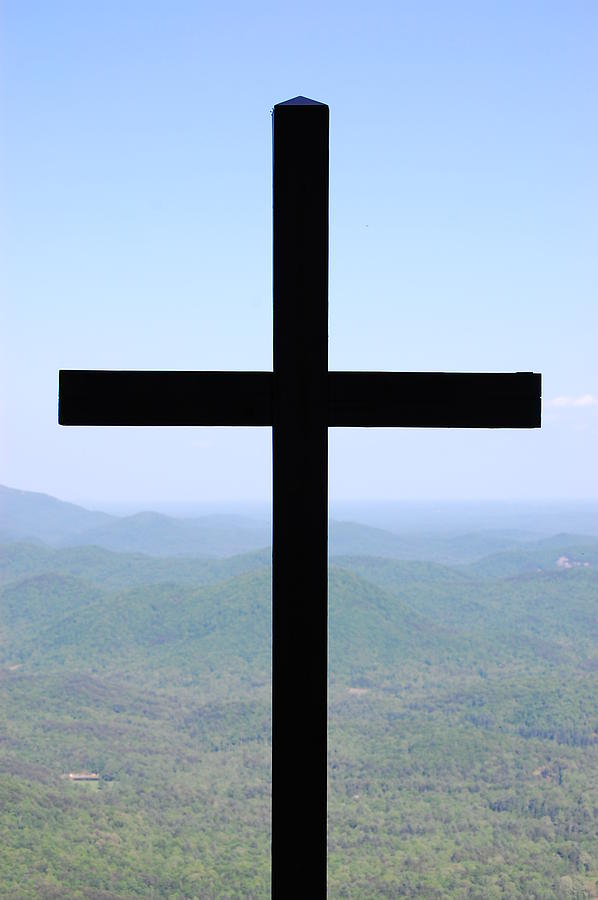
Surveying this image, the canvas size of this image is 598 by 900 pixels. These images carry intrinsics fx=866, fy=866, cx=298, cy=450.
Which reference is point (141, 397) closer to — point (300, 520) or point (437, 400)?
point (300, 520)

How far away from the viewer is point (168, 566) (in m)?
61.2

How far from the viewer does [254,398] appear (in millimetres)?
1401

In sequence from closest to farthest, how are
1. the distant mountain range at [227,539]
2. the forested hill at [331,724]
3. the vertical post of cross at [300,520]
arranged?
the vertical post of cross at [300,520]
the forested hill at [331,724]
the distant mountain range at [227,539]

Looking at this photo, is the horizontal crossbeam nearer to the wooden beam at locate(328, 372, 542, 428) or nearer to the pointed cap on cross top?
the wooden beam at locate(328, 372, 542, 428)

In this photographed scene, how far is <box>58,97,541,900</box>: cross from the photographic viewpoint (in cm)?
133

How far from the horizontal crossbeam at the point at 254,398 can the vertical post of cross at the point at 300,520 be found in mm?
60

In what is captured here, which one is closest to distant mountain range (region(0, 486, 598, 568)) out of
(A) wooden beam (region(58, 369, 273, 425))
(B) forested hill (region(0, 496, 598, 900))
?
(B) forested hill (region(0, 496, 598, 900))

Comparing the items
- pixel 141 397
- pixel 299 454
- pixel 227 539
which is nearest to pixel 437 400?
pixel 299 454

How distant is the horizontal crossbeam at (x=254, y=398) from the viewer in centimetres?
140

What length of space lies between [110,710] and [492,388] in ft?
146

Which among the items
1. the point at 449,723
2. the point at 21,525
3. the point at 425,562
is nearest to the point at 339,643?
the point at 449,723

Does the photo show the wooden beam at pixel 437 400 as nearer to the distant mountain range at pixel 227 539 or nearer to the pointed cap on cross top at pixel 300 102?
the pointed cap on cross top at pixel 300 102

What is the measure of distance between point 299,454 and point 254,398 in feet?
0.40

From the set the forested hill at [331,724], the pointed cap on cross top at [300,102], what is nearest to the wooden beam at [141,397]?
the pointed cap on cross top at [300,102]
